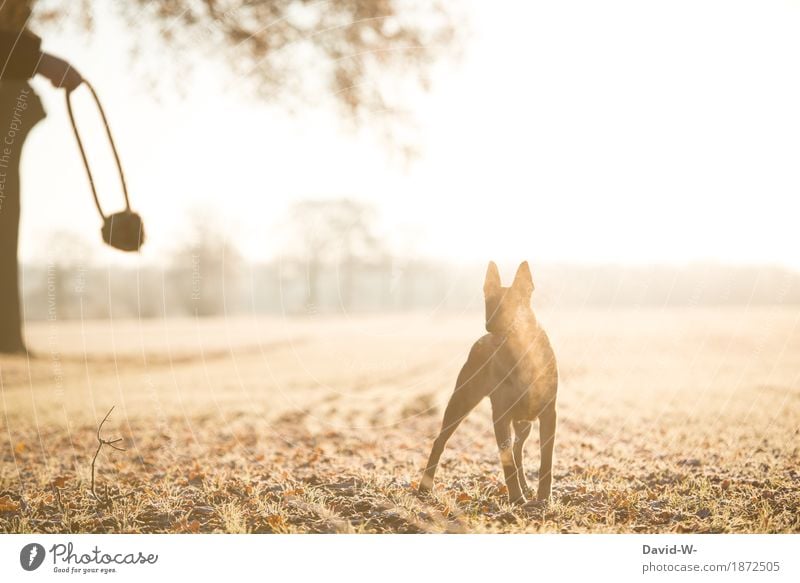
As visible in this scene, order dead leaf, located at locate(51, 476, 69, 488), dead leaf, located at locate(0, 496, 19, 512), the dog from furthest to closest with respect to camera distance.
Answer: dead leaf, located at locate(51, 476, 69, 488) < dead leaf, located at locate(0, 496, 19, 512) < the dog

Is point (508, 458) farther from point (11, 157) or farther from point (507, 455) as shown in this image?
point (11, 157)

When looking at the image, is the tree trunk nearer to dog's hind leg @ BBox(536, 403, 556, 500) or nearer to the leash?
the leash

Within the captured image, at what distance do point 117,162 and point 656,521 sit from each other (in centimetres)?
→ 550

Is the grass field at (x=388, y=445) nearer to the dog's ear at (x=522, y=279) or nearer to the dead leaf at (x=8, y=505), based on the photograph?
the dead leaf at (x=8, y=505)

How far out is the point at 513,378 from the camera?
15.8ft

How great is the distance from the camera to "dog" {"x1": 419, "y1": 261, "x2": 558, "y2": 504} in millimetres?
4824

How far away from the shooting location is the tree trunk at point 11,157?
27.4 feet

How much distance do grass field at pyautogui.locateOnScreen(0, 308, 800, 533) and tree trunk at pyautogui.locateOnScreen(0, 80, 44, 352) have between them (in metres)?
1.59

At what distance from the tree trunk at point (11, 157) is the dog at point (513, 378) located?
698 centimetres

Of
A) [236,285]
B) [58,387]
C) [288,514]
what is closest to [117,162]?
[288,514]

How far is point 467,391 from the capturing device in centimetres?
494

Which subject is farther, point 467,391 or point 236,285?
point 236,285

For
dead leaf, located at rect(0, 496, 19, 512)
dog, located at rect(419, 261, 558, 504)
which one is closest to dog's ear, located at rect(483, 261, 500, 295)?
dog, located at rect(419, 261, 558, 504)
